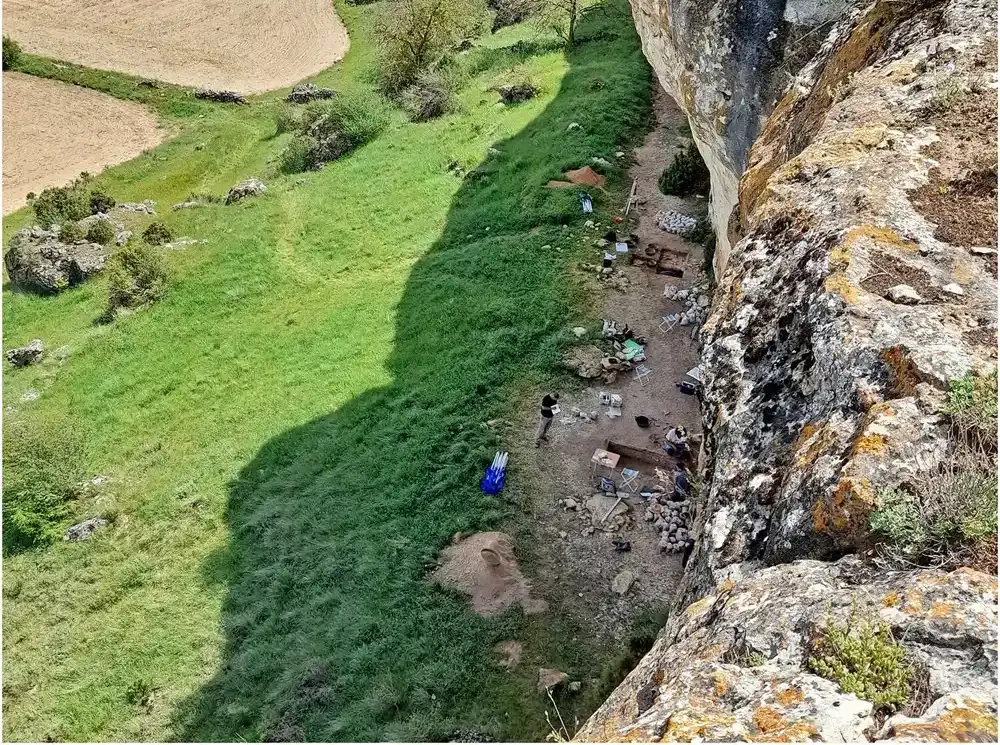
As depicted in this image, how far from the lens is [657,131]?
30922mm

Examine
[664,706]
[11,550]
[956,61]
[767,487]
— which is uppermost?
[956,61]

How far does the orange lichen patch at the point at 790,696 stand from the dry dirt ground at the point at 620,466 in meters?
9.66

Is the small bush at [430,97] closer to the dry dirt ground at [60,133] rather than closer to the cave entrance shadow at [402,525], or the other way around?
the cave entrance shadow at [402,525]

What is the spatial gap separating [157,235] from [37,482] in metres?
14.7

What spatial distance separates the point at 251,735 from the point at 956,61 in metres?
15.8

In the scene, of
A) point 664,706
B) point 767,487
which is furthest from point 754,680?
point 767,487

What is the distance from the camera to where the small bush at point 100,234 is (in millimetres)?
33156

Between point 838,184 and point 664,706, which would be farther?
point 838,184

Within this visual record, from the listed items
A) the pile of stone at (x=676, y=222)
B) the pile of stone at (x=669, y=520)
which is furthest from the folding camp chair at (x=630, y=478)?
the pile of stone at (x=676, y=222)

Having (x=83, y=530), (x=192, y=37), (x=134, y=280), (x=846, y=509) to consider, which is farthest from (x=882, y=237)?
(x=192, y=37)

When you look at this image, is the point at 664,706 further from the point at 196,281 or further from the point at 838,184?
the point at 196,281

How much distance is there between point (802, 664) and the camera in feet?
15.7

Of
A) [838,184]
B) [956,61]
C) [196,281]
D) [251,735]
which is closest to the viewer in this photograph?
[838,184]

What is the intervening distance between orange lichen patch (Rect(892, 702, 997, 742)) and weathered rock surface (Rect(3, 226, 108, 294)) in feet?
114
